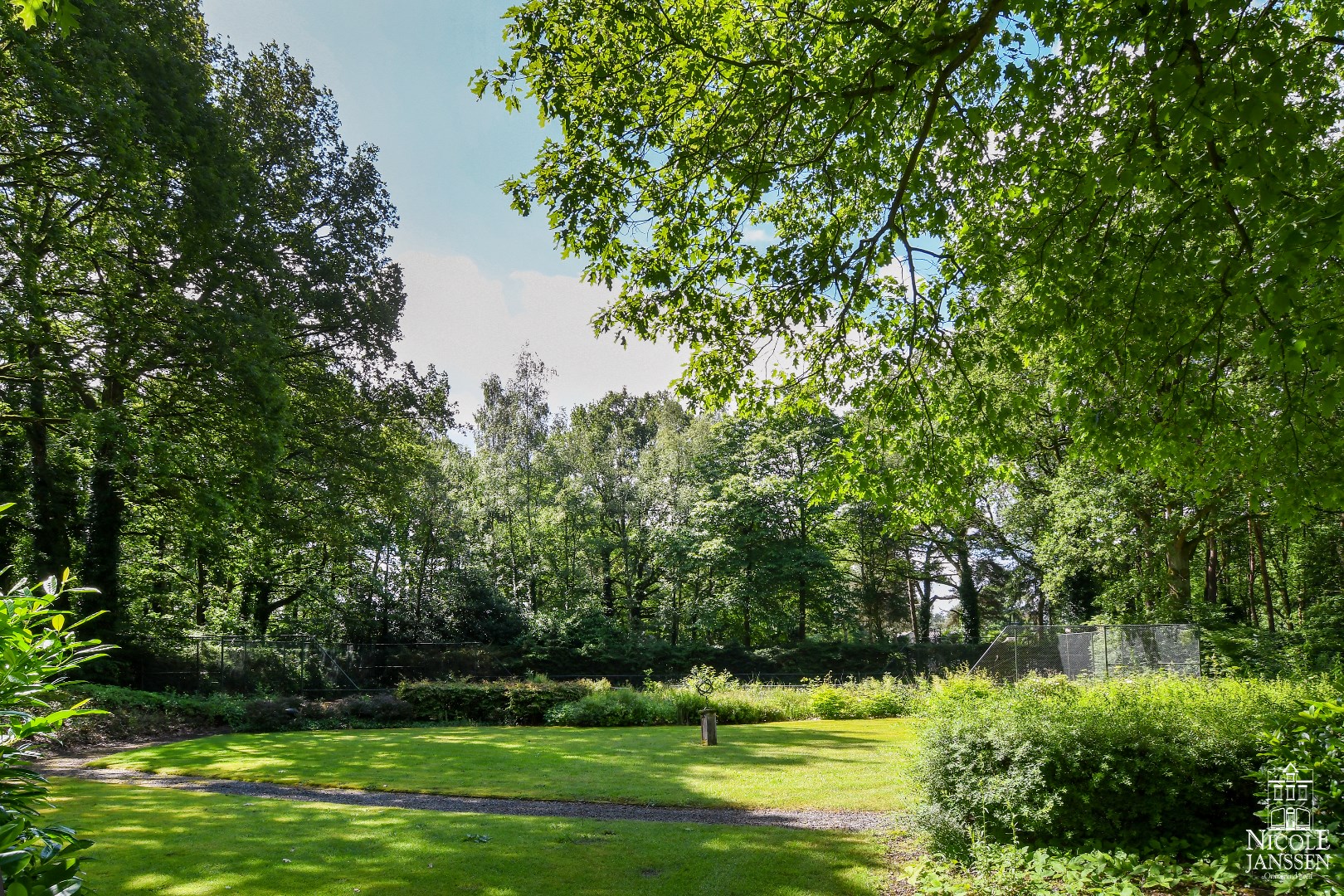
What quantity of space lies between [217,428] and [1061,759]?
1816 cm

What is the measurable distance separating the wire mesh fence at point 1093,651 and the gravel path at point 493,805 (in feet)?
31.9

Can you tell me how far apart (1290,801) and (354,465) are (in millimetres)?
21371

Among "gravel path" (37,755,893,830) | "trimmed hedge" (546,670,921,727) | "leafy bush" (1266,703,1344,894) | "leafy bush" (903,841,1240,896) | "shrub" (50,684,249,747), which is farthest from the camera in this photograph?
"trimmed hedge" (546,670,921,727)

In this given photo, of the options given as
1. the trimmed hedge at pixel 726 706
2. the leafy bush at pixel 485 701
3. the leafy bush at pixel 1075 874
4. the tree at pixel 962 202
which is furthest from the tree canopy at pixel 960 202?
the leafy bush at pixel 485 701

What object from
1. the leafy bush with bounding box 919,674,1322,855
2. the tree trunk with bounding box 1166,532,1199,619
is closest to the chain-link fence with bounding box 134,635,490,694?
the leafy bush with bounding box 919,674,1322,855

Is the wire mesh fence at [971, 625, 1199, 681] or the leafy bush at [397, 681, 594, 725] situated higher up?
the wire mesh fence at [971, 625, 1199, 681]

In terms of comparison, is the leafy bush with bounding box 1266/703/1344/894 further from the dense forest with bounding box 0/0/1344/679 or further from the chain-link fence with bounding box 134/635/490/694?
the chain-link fence with bounding box 134/635/490/694

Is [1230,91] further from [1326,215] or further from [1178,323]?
[1178,323]

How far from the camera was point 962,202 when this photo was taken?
8094mm

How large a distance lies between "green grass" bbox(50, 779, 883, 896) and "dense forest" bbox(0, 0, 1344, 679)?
3930mm

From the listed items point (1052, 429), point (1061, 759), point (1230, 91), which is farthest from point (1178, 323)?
point (1052, 429)

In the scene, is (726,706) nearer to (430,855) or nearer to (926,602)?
(430,855)

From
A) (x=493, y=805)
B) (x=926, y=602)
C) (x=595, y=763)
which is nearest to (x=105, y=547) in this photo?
(x=595, y=763)

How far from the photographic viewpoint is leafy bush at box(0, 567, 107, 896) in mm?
2168
